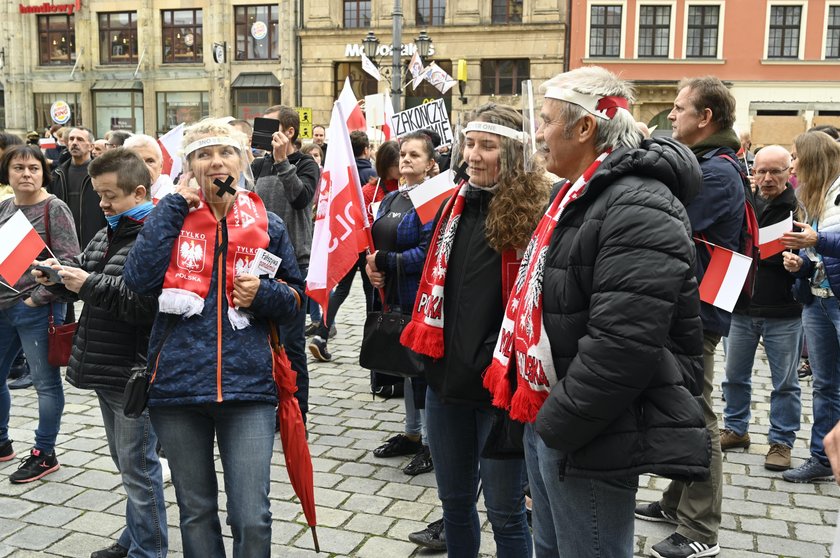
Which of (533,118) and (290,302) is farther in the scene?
(290,302)

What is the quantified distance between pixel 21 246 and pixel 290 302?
69.8 inches

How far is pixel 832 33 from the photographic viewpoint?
103 ft

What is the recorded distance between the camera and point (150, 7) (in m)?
37.5

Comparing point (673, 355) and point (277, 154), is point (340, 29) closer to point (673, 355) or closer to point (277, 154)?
point (277, 154)

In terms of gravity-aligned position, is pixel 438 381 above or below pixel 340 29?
below

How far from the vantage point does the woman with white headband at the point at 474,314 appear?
3125mm

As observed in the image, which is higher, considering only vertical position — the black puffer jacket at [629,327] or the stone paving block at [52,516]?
the black puffer jacket at [629,327]

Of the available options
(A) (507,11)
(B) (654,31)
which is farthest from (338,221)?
(A) (507,11)

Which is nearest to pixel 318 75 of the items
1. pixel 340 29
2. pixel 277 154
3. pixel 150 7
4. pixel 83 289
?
pixel 340 29

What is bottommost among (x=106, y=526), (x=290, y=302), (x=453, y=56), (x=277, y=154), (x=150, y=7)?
(x=106, y=526)

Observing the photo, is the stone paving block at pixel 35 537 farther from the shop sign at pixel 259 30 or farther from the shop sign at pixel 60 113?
the shop sign at pixel 259 30

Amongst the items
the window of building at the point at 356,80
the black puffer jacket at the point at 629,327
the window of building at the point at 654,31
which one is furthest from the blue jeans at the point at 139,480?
the window of building at the point at 654,31

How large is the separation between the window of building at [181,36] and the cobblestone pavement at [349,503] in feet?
110

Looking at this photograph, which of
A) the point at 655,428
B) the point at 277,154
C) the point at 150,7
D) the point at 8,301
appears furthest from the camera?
the point at 150,7
